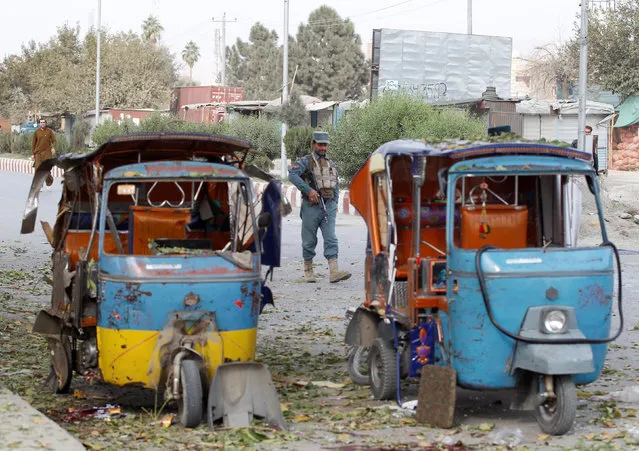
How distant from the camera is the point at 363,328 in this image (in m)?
7.98

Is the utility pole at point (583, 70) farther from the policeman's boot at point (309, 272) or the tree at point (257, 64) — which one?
the tree at point (257, 64)

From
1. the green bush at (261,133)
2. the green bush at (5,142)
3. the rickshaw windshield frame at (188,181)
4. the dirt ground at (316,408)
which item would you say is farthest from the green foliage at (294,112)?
the rickshaw windshield frame at (188,181)

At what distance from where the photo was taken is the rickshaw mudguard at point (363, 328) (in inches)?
312

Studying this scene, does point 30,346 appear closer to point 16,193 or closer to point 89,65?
point 16,193

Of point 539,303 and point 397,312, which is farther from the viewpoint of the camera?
point 397,312

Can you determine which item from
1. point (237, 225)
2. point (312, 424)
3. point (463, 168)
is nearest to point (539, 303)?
point (463, 168)

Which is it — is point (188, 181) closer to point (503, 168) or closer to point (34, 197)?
point (34, 197)

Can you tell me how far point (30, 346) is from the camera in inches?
380

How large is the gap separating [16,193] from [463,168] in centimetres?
2469

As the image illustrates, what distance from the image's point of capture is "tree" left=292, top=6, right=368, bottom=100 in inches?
3521

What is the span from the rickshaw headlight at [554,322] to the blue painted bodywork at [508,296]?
72mm

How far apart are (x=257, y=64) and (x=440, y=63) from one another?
211 ft

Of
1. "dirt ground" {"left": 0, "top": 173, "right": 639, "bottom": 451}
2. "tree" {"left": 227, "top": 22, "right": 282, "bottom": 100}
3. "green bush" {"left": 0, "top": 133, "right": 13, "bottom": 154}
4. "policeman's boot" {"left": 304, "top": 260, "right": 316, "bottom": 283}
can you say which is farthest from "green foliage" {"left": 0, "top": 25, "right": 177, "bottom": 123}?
"dirt ground" {"left": 0, "top": 173, "right": 639, "bottom": 451}

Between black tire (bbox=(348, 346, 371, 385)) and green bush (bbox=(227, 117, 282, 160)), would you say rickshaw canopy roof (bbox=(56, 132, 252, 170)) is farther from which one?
green bush (bbox=(227, 117, 282, 160))
